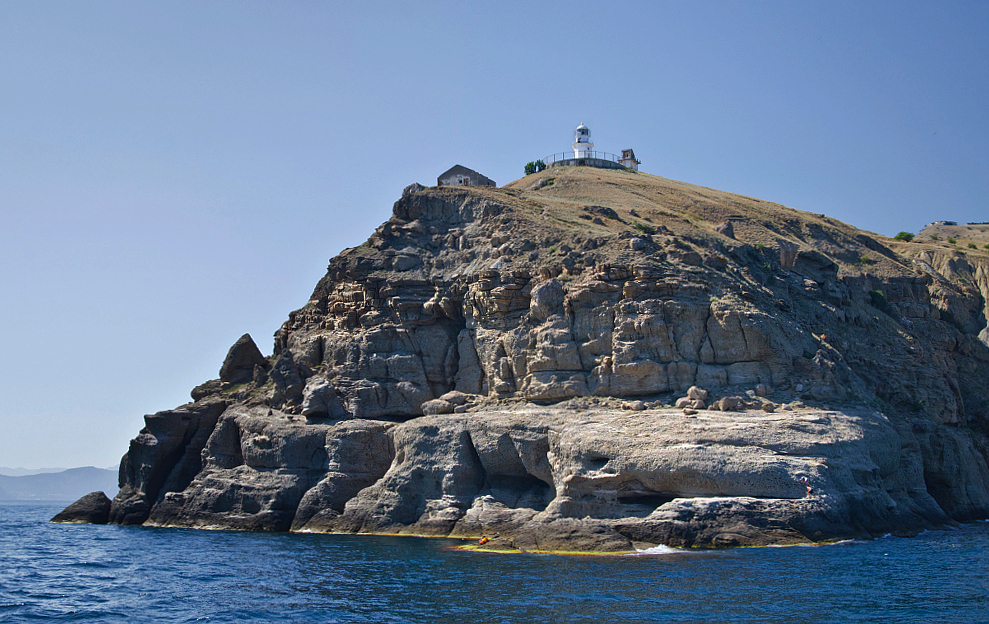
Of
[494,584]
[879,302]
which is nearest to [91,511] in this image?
[494,584]

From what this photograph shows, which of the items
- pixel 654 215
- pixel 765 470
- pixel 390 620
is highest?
pixel 654 215

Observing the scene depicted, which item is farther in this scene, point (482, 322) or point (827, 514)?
point (482, 322)

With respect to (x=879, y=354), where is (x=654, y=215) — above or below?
above

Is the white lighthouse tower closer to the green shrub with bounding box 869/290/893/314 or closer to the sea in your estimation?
the green shrub with bounding box 869/290/893/314

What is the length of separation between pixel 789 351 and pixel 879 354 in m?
14.3

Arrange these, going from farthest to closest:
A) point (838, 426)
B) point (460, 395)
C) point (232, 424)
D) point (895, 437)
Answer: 1. point (232, 424)
2. point (460, 395)
3. point (895, 437)
4. point (838, 426)

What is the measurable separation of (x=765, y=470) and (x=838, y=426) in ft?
21.1

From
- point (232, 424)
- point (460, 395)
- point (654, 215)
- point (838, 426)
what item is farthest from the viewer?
point (654, 215)

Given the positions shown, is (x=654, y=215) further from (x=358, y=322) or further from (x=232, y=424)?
(x=232, y=424)

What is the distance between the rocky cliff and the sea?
169 inches

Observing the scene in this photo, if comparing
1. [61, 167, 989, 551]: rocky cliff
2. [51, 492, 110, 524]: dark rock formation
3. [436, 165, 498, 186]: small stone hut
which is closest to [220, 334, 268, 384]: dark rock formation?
[61, 167, 989, 551]: rocky cliff

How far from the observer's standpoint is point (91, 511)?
59750 mm

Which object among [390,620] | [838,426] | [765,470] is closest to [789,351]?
[838,426]

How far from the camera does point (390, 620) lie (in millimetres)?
25344
